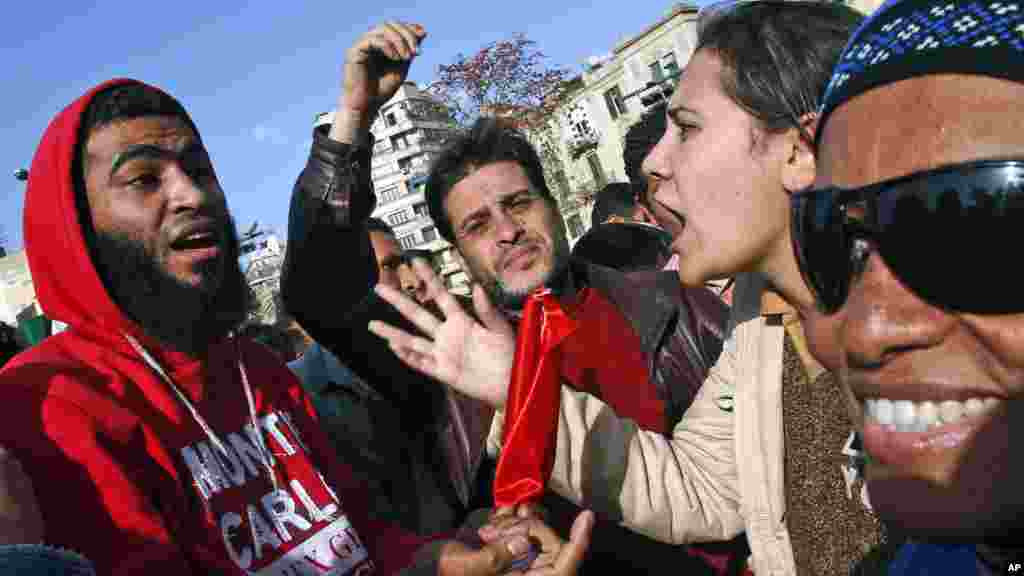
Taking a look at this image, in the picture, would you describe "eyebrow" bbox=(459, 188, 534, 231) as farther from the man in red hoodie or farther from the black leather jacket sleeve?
the man in red hoodie

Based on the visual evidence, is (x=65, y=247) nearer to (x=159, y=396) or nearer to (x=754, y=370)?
(x=159, y=396)

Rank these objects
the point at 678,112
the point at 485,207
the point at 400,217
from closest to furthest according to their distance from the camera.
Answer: the point at 678,112 < the point at 485,207 < the point at 400,217

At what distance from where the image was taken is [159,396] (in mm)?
1875

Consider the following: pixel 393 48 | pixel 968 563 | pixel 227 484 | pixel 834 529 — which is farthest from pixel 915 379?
pixel 393 48

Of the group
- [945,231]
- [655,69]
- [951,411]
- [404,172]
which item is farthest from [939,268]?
[404,172]

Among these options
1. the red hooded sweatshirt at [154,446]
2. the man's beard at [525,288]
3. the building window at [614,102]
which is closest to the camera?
the red hooded sweatshirt at [154,446]

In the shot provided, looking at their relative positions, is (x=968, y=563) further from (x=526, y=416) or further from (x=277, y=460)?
(x=277, y=460)

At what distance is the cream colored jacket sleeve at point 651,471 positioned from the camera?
2076 mm

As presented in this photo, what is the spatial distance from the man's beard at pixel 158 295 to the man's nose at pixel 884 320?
1.90 meters

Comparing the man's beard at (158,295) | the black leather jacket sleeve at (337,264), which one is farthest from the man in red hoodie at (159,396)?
the black leather jacket sleeve at (337,264)

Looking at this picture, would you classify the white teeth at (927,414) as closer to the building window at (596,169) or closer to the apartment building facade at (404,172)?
the building window at (596,169)

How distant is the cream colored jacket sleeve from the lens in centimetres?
208

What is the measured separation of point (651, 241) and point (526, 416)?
469 centimetres

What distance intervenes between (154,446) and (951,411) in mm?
1748
